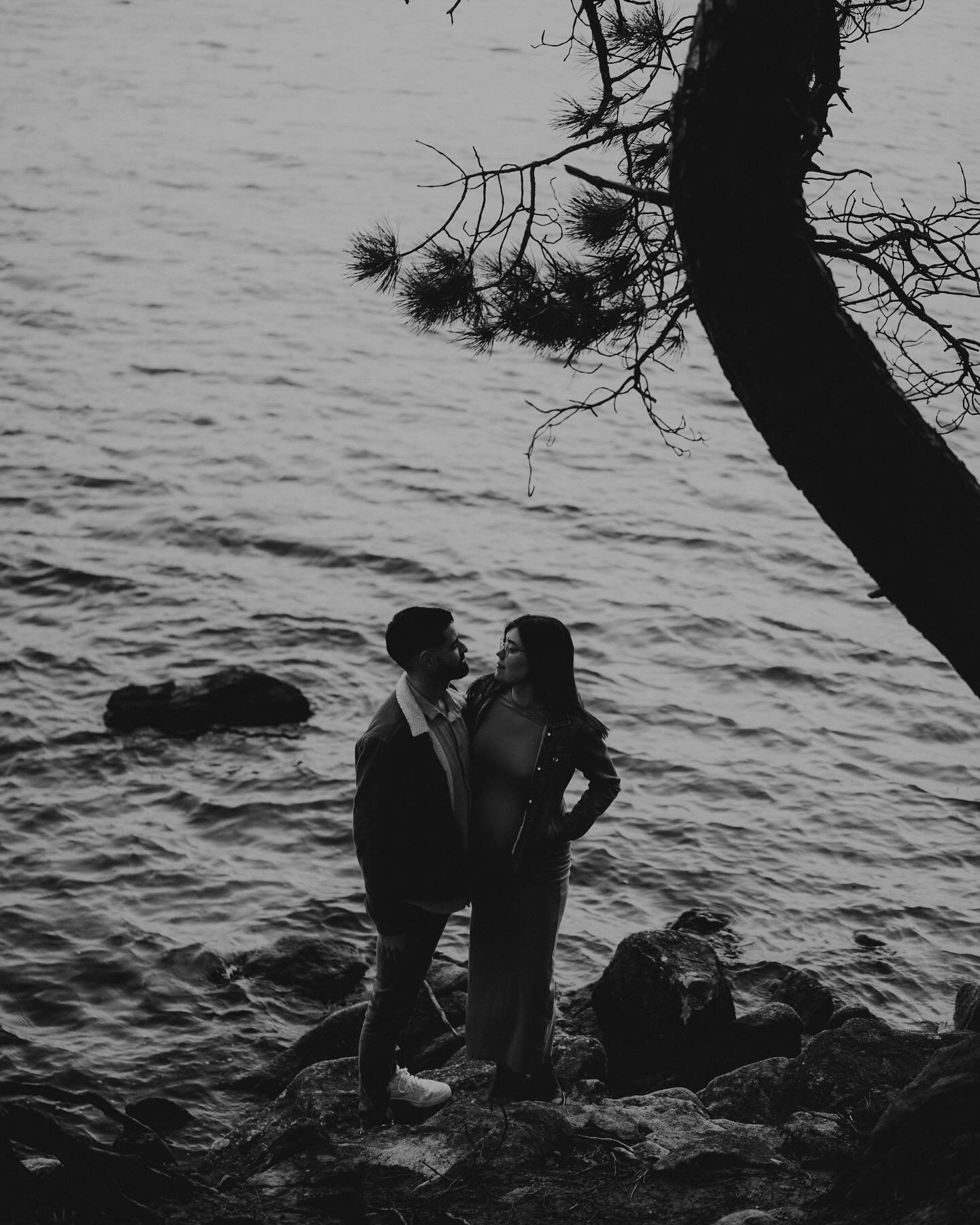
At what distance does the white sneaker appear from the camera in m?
6.19

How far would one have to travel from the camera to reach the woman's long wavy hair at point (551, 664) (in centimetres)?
562

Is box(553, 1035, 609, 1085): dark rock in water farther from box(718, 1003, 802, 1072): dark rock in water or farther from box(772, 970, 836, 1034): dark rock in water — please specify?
box(772, 970, 836, 1034): dark rock in water

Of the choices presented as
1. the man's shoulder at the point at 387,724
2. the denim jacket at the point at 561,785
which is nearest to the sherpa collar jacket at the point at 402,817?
the man's shoulder at the point at 387,724

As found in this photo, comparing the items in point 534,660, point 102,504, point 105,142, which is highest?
point 105,142

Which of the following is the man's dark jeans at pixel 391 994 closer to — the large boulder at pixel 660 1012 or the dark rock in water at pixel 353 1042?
the dark rock in water at pixel 353 1042

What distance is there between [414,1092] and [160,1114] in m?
2.32

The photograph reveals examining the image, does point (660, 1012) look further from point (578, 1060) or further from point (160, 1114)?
point (160, 1114)

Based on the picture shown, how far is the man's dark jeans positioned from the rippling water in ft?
7.56

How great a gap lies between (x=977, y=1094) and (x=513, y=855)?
6.38ft

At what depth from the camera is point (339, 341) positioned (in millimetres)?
24984

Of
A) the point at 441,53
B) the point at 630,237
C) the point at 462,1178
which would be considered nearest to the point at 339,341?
the point at 630,237

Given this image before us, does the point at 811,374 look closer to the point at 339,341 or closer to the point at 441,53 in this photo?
the point at 339,341

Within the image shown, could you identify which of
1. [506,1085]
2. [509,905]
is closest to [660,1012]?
[506,1085]

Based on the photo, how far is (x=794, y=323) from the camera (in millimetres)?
4211
